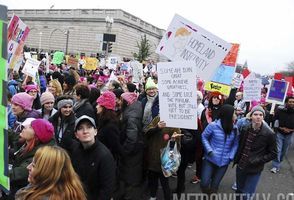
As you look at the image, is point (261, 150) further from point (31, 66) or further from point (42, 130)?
point (31, 66)

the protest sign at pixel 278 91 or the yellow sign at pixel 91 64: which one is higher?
the yellow sign at pixel 91 64

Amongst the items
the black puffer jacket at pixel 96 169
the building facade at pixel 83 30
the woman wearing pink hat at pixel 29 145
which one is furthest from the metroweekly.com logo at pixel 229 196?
the building facade at pixel 83 30

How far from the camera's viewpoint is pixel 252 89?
934cm

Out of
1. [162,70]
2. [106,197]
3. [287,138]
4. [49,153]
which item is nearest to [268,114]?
[287,138]

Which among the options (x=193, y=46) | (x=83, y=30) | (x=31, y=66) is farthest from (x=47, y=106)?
(x=83, y=30)

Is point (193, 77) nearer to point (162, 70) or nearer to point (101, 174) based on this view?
point (162, 70)

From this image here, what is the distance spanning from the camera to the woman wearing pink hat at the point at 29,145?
3.26m

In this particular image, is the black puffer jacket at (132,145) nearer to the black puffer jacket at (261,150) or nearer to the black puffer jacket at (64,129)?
the black puffer jacket at (64,129)

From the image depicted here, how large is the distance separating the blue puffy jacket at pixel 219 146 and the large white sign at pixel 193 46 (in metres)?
0.89

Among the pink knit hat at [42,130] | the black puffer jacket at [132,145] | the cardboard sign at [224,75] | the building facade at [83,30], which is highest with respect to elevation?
the building facade at [83,30]

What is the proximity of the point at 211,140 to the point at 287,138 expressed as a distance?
12.4 ft

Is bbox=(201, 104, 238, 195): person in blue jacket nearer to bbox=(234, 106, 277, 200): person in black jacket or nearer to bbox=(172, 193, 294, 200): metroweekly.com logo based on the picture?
bbox=(234, 106, 277, 200): person in black jacket

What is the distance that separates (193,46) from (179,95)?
1031 millimetres

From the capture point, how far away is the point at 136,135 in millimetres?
5133
